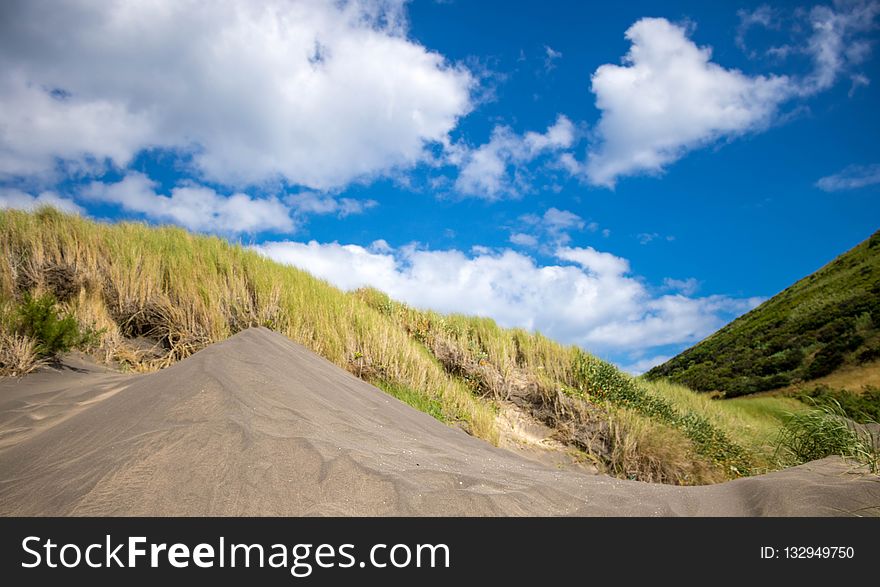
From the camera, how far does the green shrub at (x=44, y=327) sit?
17.2 ft

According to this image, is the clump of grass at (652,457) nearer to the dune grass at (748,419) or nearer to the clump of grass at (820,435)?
the dune grass at (748,419)

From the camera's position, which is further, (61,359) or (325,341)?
(325,341)

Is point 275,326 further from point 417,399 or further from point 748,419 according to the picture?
point 748,419

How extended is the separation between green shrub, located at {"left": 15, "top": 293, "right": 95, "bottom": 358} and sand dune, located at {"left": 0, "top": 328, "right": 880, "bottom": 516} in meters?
1.34

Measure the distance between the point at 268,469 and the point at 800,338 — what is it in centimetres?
3078

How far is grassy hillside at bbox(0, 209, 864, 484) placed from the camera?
6.69 m

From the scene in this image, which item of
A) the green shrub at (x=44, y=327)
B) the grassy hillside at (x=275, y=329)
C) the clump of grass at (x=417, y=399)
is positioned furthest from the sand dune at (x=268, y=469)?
the clump of grass at (x=417, y=399)

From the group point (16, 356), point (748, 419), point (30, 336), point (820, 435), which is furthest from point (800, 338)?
point (16, 356)

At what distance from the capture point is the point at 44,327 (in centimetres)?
530

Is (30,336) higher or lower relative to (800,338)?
lower

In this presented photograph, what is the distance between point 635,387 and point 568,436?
361cm

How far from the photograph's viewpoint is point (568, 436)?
320 inches

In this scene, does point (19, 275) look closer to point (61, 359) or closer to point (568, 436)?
point (61, 359)
